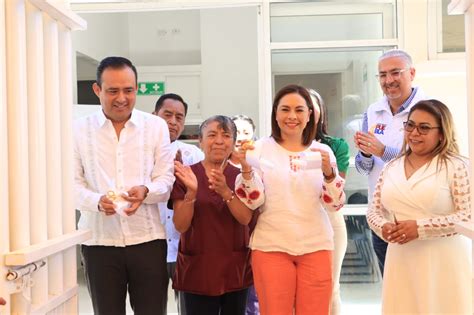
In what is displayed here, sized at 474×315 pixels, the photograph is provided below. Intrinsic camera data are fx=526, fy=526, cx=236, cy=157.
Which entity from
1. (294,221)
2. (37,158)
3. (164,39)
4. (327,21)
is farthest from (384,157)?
(164,39)

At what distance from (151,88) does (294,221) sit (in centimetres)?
548

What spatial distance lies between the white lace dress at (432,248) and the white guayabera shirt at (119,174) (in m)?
1.05

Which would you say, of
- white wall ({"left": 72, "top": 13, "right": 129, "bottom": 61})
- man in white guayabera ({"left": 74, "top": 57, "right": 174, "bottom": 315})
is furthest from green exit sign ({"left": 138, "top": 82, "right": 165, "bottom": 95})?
man in white guayabera ({"left": 74, "top": 57, "right": 174, "bottom": 315})

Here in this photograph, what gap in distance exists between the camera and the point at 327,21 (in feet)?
15.0

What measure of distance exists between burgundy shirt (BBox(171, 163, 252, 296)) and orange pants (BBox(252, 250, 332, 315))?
0.16 m

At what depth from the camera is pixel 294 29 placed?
459 centimetres

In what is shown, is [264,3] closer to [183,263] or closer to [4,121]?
[183,263]

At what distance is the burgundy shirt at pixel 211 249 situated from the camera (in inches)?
97.9

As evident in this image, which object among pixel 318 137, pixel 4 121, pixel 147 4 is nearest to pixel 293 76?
pixel 147 4

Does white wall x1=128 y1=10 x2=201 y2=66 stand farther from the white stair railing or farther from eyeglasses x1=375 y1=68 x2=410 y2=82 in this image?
the white stair railing

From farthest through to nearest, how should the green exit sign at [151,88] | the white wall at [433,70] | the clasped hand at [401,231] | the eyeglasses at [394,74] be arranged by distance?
the green exit sign at [151,88], the white wall at [433,70], the eyeglasses at [394,74], the clasped hand at [401,231]

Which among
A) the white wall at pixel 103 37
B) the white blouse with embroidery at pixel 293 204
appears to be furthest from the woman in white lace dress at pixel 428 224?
the white wall at pixel 103 37

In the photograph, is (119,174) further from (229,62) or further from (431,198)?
(229,62)

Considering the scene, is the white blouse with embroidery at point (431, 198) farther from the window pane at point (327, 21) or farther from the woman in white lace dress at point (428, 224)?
the window pane at point (327, 21)
